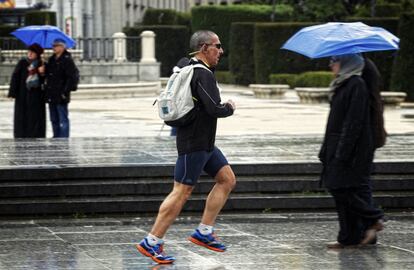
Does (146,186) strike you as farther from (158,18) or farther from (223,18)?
(158,18)

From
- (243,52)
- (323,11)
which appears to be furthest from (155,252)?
(323,11)

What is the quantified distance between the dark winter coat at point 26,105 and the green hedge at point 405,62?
17434mm

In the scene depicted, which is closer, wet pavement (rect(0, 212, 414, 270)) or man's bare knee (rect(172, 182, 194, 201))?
wet pavement (rect(0, 212, 414, 270))

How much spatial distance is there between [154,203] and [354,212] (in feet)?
9.07

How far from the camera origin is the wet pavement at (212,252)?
9.05m

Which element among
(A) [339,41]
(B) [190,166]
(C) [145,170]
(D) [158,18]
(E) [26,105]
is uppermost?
(A) [339,41]

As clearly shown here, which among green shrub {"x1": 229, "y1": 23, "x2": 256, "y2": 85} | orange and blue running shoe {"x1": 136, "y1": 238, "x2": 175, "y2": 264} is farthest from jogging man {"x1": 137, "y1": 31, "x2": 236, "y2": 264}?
green shrub {"x1": 229, "y1": 23, "x2": 256, "y2": 85}

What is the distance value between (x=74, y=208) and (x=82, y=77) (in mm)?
30327

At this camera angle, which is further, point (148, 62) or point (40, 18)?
point (40, 18)

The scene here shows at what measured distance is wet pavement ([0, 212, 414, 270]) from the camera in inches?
356

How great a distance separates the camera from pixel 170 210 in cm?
914

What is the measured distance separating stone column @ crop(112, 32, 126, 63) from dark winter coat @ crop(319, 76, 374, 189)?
33339 millimetres

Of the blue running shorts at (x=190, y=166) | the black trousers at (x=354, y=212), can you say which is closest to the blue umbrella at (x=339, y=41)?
the black trousers at (x=354, y=212)

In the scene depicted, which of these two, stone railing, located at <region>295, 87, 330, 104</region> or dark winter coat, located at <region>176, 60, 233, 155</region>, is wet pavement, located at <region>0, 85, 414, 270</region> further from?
stone railing, located at <region>295, 87, 330, 104</region>
